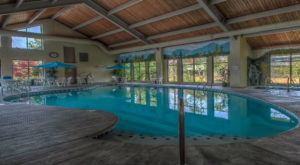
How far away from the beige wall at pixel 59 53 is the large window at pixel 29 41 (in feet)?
0.98

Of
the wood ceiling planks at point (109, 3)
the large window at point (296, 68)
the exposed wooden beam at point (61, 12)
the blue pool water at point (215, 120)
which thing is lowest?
the blue pool water at point (215, 120)

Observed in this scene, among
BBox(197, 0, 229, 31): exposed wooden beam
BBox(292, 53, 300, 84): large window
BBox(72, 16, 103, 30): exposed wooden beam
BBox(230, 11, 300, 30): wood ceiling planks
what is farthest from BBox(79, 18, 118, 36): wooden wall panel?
BBox(292, 53, 300, 84): large window

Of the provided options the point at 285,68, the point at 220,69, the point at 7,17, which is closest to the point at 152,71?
the point at 220,69

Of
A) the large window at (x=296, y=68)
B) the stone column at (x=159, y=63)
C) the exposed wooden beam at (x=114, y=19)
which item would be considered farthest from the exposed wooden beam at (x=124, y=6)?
the large window at (x=296, y=68)

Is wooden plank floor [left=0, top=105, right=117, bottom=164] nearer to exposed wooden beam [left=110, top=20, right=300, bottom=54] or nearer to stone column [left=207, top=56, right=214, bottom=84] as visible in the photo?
exposed wooden beam [left=110, top=20, right=300, bottom=54]

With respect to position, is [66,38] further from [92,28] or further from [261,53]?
[261,53]

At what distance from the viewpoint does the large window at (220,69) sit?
13.5 meters

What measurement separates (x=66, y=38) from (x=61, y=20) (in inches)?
53.2

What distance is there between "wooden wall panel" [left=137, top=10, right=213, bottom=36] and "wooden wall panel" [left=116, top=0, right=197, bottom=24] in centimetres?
78

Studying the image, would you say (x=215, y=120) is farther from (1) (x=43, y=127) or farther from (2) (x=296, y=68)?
(2) (x=296, y=68)

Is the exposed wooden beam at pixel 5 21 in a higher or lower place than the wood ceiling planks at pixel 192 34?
higher

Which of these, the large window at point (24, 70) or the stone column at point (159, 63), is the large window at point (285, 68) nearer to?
the stone column at point (159, 63)

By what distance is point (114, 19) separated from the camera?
13680mm

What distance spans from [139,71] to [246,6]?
11.0 metres
